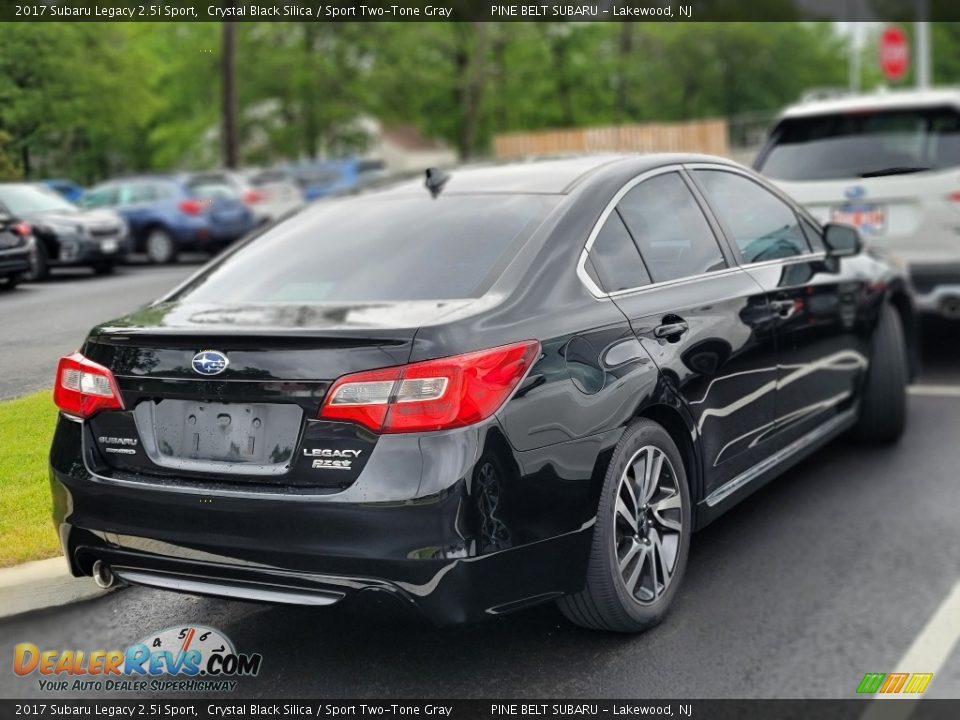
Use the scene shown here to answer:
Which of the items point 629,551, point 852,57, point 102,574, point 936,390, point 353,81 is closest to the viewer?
point 102,574

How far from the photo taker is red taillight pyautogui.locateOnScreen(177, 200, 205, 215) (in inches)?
620

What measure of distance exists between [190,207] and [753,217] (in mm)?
11989

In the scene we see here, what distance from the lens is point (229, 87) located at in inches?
611

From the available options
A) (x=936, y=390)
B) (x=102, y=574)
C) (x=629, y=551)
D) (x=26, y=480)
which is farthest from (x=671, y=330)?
(x=936, y=390)

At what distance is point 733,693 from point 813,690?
0.25m

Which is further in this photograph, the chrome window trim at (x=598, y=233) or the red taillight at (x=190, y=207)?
the red taillight at (x=190, y=207)

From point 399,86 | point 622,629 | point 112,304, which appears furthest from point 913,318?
point 399,86

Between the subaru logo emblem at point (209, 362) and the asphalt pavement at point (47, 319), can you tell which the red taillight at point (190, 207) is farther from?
the subaru logo emblem at point (209, 362)

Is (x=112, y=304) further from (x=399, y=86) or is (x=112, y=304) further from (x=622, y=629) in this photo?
(x=399, y=86)

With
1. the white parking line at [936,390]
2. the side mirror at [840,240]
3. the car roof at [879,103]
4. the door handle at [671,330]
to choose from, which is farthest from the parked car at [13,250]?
the white parking line at [936,390]

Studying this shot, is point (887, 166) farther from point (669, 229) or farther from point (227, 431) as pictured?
point (227, 431)

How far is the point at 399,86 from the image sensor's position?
134 ft

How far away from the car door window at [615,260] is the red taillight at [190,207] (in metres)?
12.4

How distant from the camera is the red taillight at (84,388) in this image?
11.6 feet
